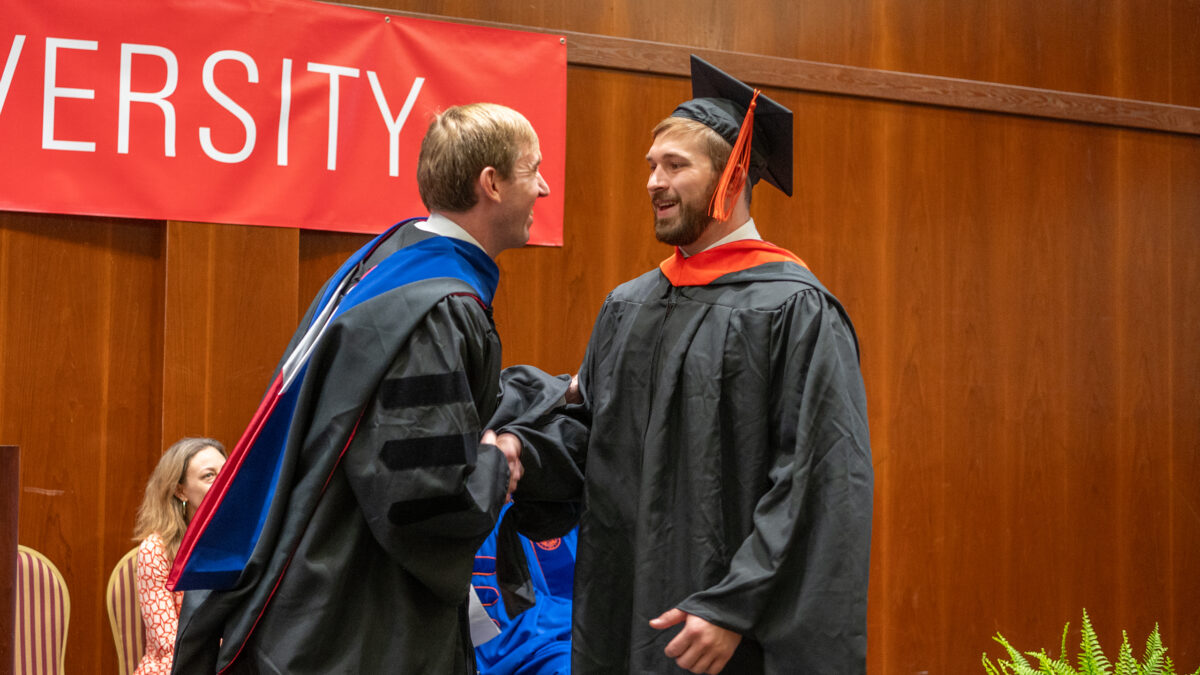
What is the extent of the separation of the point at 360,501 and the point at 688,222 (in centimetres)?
96

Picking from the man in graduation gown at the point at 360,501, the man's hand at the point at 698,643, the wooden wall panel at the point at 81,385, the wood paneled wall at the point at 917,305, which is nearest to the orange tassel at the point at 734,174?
the man in graduation gown at the point at 360,501

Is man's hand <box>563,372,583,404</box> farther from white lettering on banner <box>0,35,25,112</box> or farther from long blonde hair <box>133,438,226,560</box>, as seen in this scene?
white lettering on banner <box>0,35,25,112</box>

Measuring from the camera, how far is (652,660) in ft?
7.47

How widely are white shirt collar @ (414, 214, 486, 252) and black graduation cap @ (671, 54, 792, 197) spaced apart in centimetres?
59

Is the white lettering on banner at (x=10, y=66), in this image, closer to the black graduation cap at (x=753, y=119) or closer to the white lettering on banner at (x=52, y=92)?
the white lettering on banner at (x=52, y=92)

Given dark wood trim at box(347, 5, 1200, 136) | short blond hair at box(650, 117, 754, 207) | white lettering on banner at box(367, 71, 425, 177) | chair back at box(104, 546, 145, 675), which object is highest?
dark wood trim at box(347, 5, 1200, 136)

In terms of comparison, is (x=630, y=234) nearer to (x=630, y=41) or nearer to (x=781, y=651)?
(x=630, y=41)

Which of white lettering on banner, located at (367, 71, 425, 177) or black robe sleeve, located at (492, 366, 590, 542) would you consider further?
white lettering on banner, located at (367, 71, 425, 177)

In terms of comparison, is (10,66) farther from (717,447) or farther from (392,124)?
(717,447)

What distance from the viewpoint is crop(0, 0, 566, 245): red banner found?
3.91m

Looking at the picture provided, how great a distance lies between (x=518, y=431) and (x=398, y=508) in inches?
19.6

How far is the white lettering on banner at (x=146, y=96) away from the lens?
13.1ft

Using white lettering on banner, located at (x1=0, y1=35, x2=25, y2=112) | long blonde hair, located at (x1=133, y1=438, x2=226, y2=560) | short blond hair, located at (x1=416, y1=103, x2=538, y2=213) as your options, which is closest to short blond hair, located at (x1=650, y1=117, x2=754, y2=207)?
short blond hair, located at (x1=416, y1=103, x2=538, y2=213)

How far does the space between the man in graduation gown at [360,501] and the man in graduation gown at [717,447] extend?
1.14ft
